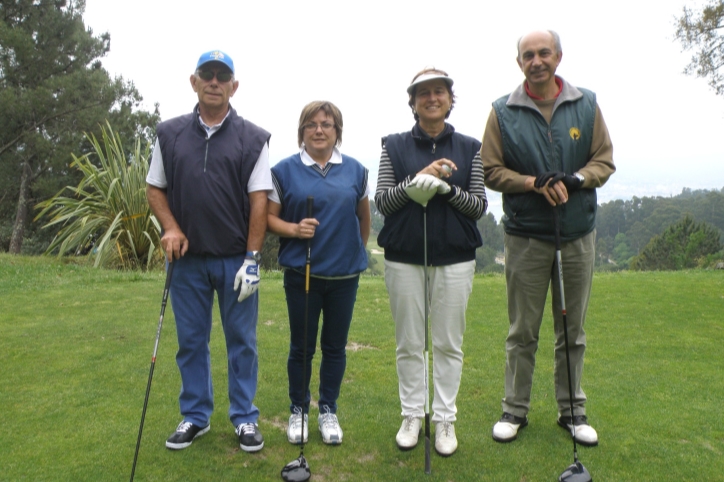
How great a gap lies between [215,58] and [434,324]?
6.44 feet

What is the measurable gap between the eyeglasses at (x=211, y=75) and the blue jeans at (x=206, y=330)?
1017mm

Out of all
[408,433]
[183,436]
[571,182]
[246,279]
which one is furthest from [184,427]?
[571,182]

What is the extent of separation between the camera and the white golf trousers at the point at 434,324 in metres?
3.51

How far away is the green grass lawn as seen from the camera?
3.31m

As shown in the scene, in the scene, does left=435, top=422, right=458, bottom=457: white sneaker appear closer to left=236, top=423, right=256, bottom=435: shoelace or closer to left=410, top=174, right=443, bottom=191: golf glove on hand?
left=236, top=423, right=256, bottom=435: shoelace

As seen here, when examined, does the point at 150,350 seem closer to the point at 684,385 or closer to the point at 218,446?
the point at 218,446

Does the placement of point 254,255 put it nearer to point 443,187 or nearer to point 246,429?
point 246,429

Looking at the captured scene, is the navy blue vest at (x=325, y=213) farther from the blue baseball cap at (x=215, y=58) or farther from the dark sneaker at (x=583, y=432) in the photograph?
the dark sneaker at (x=583, y=432)

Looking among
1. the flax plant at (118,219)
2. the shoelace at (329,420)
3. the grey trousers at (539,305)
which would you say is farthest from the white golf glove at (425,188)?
the flax plant at (118,219)

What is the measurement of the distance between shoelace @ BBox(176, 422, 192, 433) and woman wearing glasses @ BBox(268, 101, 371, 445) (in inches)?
23.3

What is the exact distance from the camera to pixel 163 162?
11.6ft

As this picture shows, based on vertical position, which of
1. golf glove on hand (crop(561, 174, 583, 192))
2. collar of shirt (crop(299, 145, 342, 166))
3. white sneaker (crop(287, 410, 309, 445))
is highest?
collar of shirt (crop(299, 145, 342, 166))

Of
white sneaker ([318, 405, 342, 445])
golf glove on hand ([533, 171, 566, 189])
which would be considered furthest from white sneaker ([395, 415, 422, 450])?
golf glove on hand ([533, 171, 566, 189])

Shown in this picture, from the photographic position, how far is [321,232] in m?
3.50
